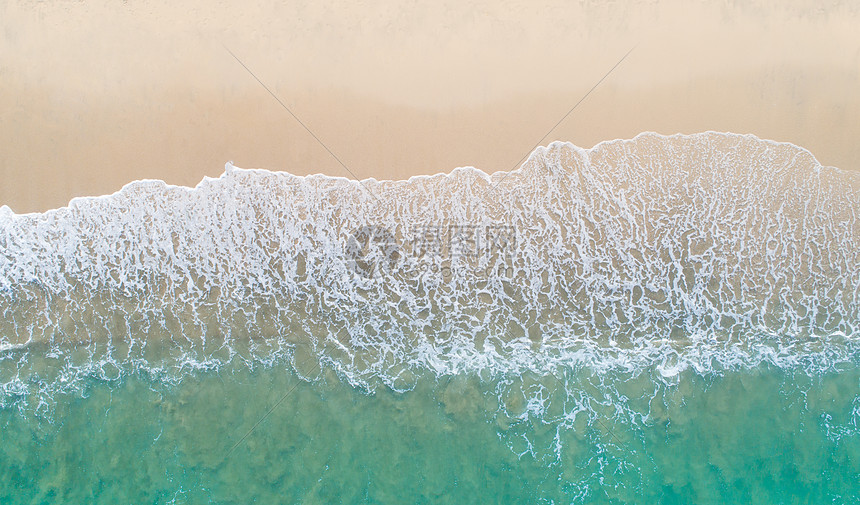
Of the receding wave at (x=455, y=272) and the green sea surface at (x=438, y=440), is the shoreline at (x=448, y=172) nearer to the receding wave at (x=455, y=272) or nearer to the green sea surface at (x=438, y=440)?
the receding wave at (x=455, y=272)

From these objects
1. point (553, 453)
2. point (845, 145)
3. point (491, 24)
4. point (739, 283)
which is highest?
point (491, 24)

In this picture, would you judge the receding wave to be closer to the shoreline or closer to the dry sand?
the shoreline

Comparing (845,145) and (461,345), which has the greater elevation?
(845,145)

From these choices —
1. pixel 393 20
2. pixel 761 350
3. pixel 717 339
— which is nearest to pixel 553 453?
pixel 717 339

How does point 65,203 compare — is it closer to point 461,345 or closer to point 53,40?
point 53,40

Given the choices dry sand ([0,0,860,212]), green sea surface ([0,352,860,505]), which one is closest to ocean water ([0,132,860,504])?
green sea surface ([0,352,860,505])

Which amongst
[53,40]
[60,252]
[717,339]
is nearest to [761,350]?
[717,339]
